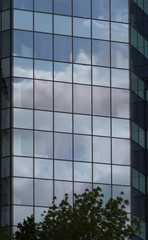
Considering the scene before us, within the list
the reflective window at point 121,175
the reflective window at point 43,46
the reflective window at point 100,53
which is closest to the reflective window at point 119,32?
the reflective window at point 100,53

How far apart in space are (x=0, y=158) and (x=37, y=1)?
38.7 ft

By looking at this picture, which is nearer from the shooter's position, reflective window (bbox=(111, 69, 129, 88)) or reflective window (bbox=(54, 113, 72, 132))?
reflective window (bbox=(54, 113, 72, 132))

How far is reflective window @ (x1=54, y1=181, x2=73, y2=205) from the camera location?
59812 mm

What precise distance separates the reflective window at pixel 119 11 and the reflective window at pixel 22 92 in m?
8.99

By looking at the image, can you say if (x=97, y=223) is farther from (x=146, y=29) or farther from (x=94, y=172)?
(x=146, y=29)

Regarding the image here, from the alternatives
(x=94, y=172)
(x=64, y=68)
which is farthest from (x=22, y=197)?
(x=64, y=68)

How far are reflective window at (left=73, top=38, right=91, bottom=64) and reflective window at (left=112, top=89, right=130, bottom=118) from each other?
3.18m

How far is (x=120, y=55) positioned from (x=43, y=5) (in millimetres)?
6948

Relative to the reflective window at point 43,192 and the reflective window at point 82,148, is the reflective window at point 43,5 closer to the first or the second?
the reflective window at point 82,148

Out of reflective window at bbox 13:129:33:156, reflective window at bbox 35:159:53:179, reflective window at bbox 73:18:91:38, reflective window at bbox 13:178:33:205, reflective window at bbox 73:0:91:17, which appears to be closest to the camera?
reflective window at bbox 13:178:33:205

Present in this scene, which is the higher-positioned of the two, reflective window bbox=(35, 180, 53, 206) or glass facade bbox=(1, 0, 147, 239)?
glass facade bbox=(1, 0, 147, 239)

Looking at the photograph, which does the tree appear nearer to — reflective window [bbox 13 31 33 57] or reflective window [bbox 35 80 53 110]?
reflective window [bbox 35 80 53 110]

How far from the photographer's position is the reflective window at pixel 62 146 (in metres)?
60.8

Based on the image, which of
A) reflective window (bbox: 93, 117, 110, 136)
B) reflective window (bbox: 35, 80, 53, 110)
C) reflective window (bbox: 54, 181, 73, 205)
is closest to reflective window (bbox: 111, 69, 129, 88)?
reflective window (bbox: 93, 117, 110, 136)
